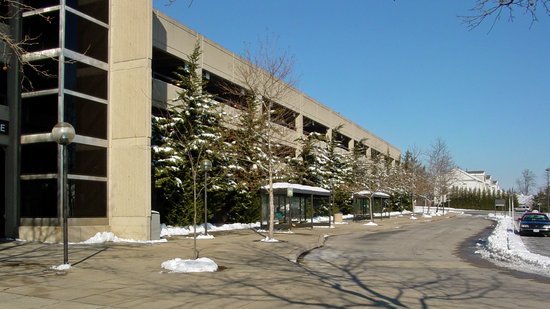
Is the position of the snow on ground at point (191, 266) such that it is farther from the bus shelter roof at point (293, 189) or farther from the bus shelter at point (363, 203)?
the bus shelter at point (363, 203)

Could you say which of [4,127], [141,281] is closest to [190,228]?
[4,127]

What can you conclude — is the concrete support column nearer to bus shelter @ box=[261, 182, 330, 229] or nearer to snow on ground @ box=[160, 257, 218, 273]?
bus shelter @ box=[261, 182, 330, 229]

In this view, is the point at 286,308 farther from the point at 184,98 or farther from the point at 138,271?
the point at 184,98

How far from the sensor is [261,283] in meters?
10.7

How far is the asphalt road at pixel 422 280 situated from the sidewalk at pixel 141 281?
90 cm

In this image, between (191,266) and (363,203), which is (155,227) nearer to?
(191,266)

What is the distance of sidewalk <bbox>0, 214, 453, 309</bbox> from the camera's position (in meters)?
8.56

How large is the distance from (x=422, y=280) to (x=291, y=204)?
20.3 metres

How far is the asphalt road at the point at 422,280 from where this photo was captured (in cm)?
912

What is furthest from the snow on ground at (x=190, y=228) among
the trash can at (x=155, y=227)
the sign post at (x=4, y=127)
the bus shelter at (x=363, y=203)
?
the bus shelter at (x=363, y=203)

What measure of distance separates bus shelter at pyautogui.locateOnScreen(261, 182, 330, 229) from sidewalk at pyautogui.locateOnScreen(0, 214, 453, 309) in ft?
39.1

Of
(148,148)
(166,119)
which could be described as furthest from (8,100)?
(166,119)

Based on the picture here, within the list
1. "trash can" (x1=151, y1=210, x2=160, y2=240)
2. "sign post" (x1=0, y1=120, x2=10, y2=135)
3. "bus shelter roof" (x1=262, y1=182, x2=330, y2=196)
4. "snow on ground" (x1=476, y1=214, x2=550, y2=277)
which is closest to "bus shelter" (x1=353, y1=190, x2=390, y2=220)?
"bus shelter roof" (x1=262, y1=182, x2=330, y2=196)

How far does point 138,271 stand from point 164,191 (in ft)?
45.6
